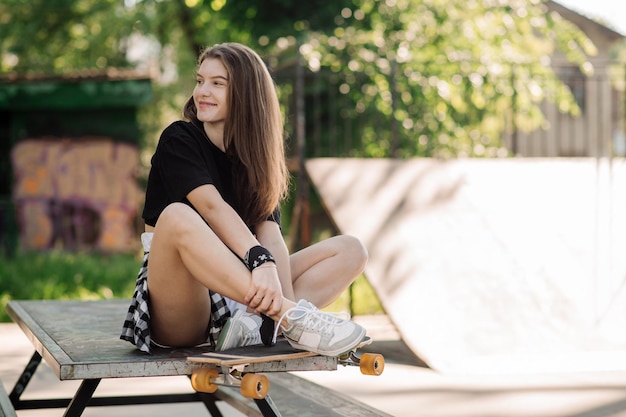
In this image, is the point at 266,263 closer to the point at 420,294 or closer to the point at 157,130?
the point at 420,294

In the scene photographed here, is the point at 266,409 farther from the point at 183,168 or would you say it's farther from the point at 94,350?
the point at 183,168

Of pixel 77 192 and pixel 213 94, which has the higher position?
pixel 213 94

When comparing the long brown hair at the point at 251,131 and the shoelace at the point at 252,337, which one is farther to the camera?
the long brown hair at the point at 251,131

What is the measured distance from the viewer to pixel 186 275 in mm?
3061

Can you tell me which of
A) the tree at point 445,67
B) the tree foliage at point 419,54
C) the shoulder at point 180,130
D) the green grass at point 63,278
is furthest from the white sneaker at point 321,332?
the tree at point 445,67

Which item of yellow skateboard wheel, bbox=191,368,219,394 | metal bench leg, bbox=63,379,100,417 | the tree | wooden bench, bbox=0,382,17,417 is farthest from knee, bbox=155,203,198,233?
the tree

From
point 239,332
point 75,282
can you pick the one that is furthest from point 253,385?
point 75,282

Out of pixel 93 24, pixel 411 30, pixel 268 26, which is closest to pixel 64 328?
pixel 268 26

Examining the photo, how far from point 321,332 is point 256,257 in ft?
1.18

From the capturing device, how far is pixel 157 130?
21766 mm

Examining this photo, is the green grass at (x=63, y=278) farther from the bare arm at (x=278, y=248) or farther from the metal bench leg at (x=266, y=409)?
the metal bench leg at (x=266, y=409)

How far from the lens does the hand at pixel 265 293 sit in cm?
285

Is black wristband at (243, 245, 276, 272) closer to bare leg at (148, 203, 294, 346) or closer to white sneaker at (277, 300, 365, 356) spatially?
bare leg at (148, 203, 294, 346)

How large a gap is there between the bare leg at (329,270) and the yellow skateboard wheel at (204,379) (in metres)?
0.76
